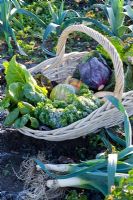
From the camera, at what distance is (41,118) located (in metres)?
2.87

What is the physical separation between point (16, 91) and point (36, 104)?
14cm

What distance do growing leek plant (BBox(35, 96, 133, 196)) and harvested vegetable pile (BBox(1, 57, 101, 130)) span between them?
33cm

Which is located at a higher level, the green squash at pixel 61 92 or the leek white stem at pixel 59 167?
the green squash at pixel 61 92

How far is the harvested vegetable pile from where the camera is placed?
2.88m

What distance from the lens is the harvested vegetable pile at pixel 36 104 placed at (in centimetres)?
288

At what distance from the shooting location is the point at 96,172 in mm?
2482

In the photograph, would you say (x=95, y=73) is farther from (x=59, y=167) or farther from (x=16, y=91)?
(x=59, y=167)

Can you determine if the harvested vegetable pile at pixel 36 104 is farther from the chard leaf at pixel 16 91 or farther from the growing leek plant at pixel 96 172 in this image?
the growing leek plant at pixel 96 172

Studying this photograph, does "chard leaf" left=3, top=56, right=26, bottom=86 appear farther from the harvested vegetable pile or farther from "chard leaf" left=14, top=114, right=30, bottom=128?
"chard leaf" left=14, top=114, right=30, bottom=128

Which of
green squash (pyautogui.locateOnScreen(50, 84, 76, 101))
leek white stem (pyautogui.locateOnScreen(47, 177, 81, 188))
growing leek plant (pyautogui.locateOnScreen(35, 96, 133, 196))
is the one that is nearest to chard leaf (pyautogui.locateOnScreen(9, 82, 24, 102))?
green squash (pyautogui.locateOnScreen(50, 84, 76, 101))

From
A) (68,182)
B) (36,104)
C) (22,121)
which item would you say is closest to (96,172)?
(68,182)

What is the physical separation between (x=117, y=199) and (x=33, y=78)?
1255 mm

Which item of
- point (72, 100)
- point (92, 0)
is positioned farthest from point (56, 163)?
point (92, 0)

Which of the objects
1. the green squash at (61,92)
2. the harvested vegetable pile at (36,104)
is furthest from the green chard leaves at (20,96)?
the green squash at (61,92)
